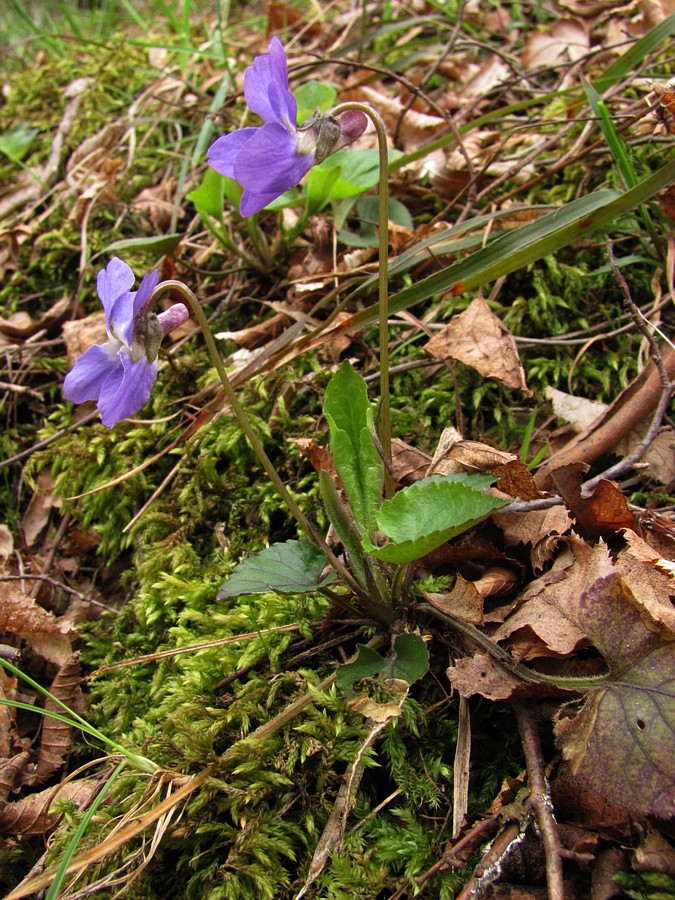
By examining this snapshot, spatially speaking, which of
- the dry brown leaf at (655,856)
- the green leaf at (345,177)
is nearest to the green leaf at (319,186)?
→ the green leaf at (345,177)

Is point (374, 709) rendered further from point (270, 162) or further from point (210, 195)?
point (210, 195)

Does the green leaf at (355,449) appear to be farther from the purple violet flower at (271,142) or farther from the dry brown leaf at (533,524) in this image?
the purple violet flower at (271,142)

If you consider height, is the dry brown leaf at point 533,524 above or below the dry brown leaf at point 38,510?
below

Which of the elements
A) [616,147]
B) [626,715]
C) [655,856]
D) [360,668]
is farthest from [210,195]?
[655,856]

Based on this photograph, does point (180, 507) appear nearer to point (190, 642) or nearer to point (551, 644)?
point (190, 642)

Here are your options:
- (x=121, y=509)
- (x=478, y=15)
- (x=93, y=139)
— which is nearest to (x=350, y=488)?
(x=121, y=509)

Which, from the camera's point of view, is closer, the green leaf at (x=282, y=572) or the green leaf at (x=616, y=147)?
the green leaf at (x=282, y=572)
